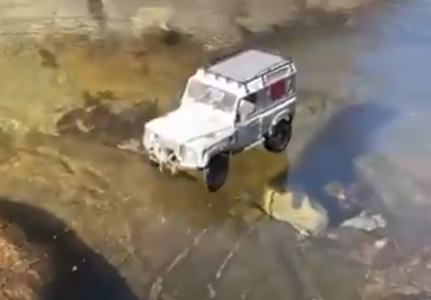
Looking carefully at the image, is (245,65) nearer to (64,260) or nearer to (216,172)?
(216,172)

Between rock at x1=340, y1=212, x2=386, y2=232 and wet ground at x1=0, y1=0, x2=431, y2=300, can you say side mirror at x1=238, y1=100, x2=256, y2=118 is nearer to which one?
wet ground at x1=0, y1=0, x2=431, y2=300

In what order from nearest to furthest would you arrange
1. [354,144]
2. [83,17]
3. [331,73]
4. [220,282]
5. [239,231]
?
1. [220,282]
2. [239,231]
3. [354,144]
4. [331,73]
5. [83,17]

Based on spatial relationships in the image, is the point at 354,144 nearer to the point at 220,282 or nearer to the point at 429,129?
the point at 429,129

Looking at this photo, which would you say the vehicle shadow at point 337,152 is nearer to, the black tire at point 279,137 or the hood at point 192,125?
the black tire at point 279,137

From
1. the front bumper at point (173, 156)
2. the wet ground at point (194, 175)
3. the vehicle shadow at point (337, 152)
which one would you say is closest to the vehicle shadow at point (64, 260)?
the wet ground at point (194, 175)

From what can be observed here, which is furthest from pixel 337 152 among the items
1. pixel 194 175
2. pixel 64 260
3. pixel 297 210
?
pixel 64 260

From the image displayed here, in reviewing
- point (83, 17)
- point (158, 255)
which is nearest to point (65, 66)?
point (83, 17)
